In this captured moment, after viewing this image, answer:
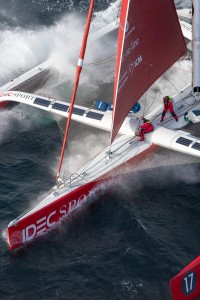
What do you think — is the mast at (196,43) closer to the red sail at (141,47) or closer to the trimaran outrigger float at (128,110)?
the trimaran outrigger float at (128,110)

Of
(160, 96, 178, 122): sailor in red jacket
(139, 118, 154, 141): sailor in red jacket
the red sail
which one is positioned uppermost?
the red sail

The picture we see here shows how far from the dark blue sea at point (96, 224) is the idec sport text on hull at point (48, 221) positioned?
227mm

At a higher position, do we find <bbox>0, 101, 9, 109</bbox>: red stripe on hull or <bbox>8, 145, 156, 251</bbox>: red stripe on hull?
<bbox>0, 101, 9, 109</bbox>: red stripe on hull

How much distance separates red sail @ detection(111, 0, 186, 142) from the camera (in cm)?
1420

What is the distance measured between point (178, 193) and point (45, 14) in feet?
44.4

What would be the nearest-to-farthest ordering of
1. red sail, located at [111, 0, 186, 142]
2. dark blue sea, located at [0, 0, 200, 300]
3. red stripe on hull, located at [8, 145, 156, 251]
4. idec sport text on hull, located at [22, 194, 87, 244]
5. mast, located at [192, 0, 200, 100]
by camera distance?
red sail, located at [111, 0, 186, 142]
dark blue sea, located at [0, 0, 200, 300]
red stripe on hull, located at [8, 145, 156, 251]
idec sport text on hull, located at [22, 194, 87, 244]
mast, located at [192, 0, 200, 100]

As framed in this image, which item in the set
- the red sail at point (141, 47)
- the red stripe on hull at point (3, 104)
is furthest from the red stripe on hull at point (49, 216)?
the red stripe on hull at point (3, 104)

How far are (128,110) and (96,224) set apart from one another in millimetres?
3282

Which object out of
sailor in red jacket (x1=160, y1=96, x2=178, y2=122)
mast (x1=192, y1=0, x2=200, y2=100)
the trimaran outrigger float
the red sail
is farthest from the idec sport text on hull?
mast (x1=192, y1=0, x2=200, y2=100)

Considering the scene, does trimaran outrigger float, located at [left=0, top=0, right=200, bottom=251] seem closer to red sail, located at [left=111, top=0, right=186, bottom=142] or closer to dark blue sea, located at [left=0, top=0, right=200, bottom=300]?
red sail, located at [left=111, top=0, right=186, bottom=142]

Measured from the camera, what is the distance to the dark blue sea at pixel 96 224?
1433 centimetres

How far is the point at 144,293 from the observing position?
13.9 m

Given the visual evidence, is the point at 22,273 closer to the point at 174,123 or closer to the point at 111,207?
the point at 111,207

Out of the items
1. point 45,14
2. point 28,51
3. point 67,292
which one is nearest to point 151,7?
point 67,292
